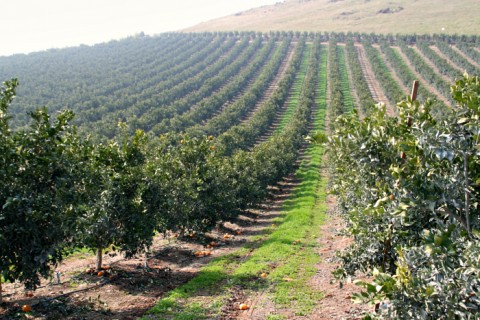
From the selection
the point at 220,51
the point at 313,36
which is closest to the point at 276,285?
the point at 220,51

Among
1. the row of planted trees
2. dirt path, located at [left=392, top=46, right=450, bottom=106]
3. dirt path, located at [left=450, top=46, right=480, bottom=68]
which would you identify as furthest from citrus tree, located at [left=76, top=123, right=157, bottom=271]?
dirt path, located at [left=450, top=46, right=480, bottom=68]

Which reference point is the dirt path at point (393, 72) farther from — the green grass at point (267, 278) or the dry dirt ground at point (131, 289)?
the dry dirt ground at point (131, 289)

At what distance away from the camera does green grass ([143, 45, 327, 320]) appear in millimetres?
14914

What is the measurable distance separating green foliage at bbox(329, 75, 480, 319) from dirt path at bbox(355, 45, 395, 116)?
7689 cm

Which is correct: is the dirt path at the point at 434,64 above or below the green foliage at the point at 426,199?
above

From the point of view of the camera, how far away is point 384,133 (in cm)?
771

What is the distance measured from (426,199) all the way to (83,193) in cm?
1107

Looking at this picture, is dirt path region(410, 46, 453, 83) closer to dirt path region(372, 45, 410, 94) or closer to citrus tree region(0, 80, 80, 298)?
→ dirt path region(372, 45, 410, 94)

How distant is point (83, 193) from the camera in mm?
13789

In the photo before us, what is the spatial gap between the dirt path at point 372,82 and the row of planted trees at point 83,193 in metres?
62.4

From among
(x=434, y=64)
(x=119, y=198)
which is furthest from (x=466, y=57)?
(x=119, y=198)

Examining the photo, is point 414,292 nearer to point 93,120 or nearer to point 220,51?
point 93,120

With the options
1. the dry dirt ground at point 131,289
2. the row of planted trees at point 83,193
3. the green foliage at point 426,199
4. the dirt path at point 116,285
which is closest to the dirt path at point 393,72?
the row of planted trees at point 83,193

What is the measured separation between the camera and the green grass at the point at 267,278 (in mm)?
14914
